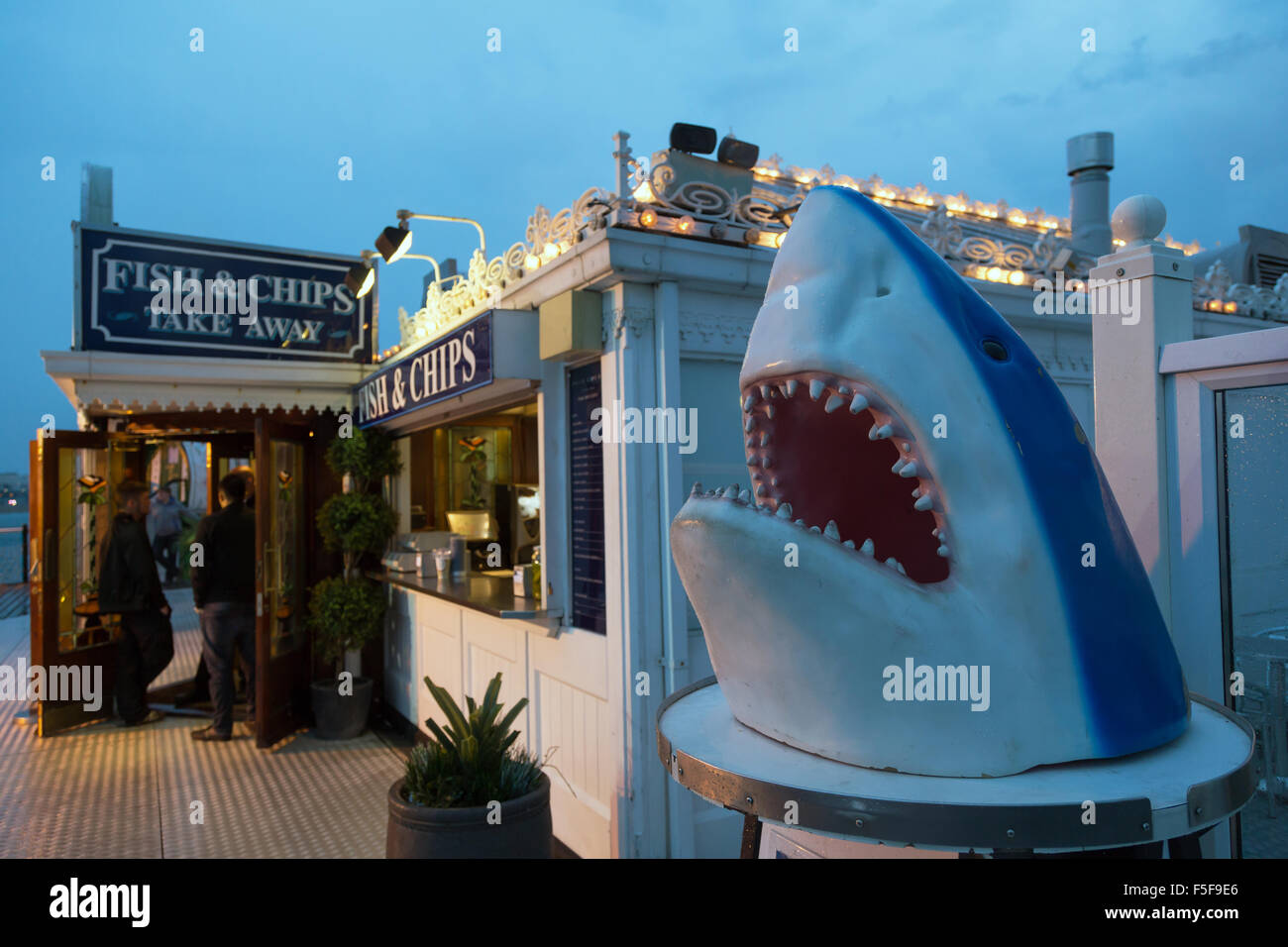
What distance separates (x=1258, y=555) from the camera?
192 cm

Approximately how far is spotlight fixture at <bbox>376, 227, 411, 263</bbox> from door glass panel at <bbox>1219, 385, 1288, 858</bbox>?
4715 mm

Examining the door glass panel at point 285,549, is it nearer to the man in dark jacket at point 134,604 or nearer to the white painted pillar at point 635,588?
the man in dark jacket at point 134,604

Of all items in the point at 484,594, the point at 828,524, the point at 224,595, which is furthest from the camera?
the point at 224,595

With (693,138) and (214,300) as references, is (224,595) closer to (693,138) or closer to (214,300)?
(214,300)

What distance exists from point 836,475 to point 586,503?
2.38m

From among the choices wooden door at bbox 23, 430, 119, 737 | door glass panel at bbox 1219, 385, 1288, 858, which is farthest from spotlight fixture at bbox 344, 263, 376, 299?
door glass panel at bbox 1219, 385, 1288, 858

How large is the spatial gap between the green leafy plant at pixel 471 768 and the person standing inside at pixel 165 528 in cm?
1248

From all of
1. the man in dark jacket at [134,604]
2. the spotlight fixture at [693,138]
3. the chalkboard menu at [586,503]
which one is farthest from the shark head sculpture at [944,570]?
the man in dark jacket at [134,604]

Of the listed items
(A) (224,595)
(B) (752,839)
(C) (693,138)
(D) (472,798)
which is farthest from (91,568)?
(B) (752,839)

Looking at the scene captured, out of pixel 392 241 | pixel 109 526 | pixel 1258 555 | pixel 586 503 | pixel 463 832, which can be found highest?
pixel 392 241

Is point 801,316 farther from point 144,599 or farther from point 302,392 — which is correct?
point 144,599

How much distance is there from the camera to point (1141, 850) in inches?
49.6
